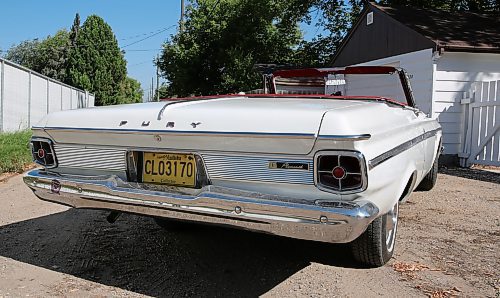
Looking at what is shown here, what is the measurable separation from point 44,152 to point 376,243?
2.43m

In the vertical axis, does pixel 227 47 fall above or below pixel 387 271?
above

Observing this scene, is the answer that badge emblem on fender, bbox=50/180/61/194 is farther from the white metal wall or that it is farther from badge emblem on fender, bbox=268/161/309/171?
the white metal wall

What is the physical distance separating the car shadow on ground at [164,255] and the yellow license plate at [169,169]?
0.73 m

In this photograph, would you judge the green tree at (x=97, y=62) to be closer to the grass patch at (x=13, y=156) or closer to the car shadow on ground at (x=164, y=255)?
the grass patch at (x=13, y=156)

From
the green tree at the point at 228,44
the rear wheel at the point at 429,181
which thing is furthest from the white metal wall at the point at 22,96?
the rear wheel at the point at 429,181

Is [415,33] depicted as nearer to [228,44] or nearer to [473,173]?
[473,173]

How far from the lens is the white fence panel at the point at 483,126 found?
349 inches

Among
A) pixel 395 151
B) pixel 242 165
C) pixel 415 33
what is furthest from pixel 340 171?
pixel 415 33

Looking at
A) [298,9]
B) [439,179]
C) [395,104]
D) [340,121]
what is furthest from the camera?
[298,9]

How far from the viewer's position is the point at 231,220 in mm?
2820

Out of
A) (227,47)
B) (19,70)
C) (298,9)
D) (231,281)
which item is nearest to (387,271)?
(231,281)

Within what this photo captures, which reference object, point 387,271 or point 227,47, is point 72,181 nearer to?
point 387,271

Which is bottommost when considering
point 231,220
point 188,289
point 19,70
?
point 188,289

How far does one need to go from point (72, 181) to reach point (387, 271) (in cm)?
229
